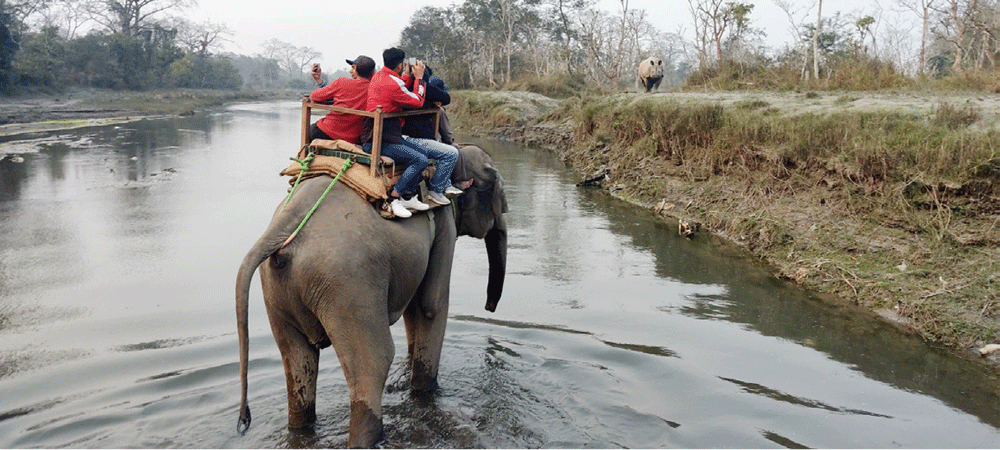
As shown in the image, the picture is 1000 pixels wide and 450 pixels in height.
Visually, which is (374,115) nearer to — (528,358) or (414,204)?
(414,204)

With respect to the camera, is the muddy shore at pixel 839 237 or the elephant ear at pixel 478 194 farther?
the muddy shore at pixel 839 237

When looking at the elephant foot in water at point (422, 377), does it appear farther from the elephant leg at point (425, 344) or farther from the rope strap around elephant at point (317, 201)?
the rope strap around elephant at point (317, 201)

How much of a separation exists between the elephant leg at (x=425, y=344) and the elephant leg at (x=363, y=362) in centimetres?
102

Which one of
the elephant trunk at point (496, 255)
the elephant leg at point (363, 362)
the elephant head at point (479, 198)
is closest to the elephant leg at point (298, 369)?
the elephant leg at point (363, 362)

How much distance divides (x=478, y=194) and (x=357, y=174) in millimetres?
1463

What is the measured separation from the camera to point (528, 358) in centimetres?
677

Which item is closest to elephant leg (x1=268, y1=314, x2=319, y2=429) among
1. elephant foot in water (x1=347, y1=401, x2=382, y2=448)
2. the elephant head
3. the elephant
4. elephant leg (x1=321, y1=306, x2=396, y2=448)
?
elephant leg (x1=321, y1=306, x2=396, y2=448)

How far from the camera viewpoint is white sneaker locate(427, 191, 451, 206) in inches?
214

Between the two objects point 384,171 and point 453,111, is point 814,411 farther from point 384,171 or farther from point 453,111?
point 453,111

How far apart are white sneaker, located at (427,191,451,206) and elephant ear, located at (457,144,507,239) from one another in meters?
0.58

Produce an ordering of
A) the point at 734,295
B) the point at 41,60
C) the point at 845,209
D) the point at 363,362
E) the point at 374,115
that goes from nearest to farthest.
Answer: the point at 363,362 < the point at 374,115 < the point at 734,295 < the point at 845,209 < the point at 41,60

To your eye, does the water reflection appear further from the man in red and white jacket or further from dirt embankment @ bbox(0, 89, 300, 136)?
dirt embankment @ bbox(0, 89, 300, 136)

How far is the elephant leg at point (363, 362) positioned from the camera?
14.6 ft

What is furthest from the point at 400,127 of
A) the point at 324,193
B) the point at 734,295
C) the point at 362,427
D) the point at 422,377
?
the point at 734,295
